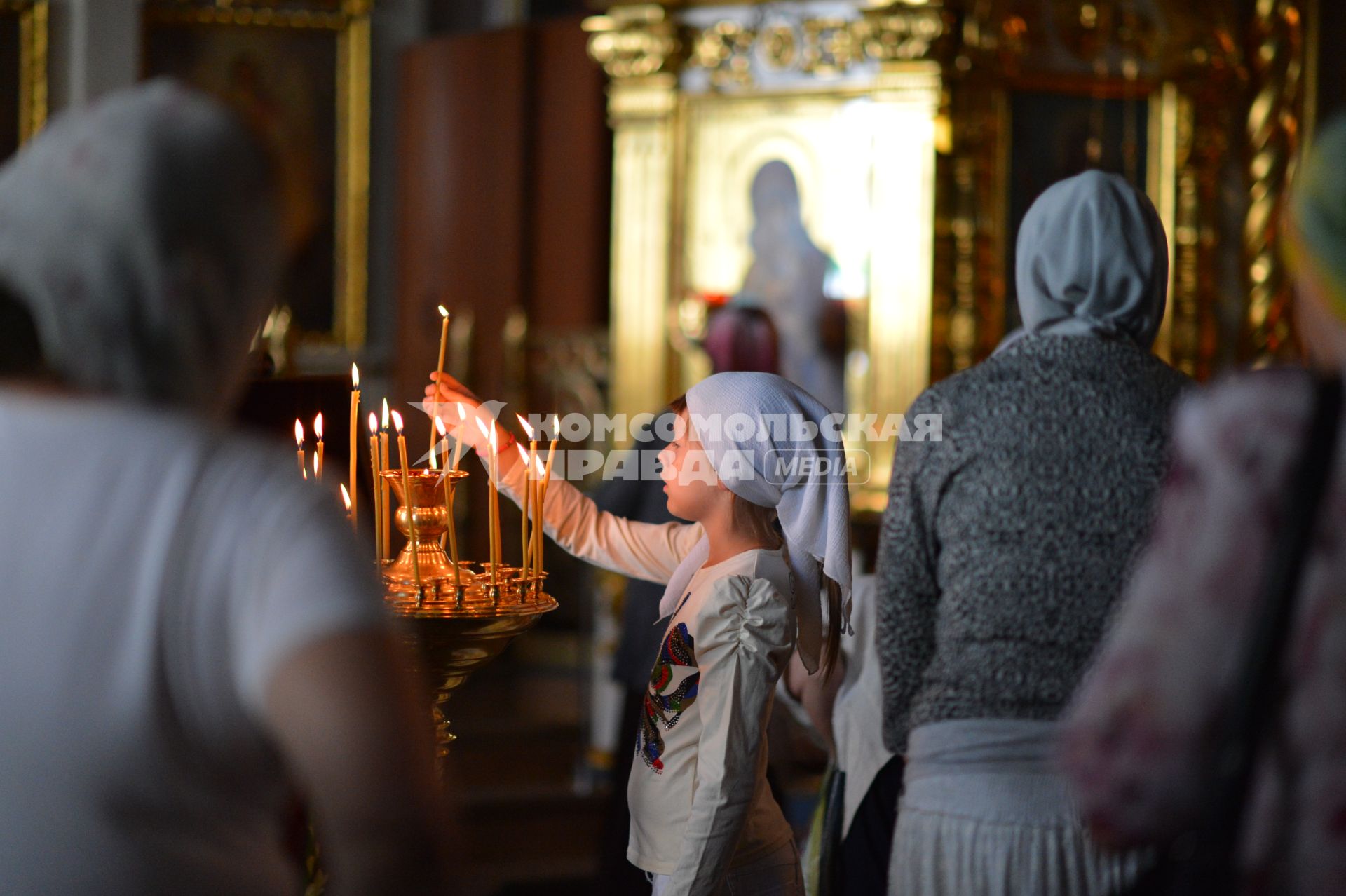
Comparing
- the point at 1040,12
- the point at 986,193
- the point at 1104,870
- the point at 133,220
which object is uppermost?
the point at 1040,12

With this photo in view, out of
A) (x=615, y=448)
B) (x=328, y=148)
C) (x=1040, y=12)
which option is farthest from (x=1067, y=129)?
(x=328, y=148)

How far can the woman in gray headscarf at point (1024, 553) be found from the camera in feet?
5.25

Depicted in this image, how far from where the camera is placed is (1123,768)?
1177 mm

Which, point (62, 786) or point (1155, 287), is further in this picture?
point (1155, 287)

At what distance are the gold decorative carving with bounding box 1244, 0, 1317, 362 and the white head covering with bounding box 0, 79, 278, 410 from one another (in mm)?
5356

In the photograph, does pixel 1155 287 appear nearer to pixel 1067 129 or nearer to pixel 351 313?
pixel 1067 129

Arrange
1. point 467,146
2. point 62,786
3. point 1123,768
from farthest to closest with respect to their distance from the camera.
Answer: point 467,146, point 1123,768, point 62,786

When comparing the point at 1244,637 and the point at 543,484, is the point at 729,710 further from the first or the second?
the point at 1244,637

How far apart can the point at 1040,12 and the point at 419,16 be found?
3198 mm

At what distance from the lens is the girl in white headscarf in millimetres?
1787

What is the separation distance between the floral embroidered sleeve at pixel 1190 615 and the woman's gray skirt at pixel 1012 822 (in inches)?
16.4

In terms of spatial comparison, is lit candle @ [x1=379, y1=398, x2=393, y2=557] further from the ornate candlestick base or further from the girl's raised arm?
the girl's raised arm

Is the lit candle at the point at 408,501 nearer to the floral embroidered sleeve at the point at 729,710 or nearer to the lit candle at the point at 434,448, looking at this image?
the lit candle at the point at 434,448

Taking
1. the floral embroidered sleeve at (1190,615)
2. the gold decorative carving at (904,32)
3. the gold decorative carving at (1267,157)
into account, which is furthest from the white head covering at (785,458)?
the gold decorative carving at (1267,157)
